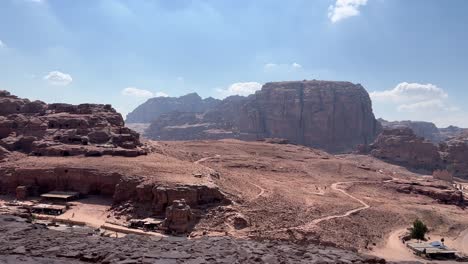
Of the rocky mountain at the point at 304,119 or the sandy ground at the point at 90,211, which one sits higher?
the rocky mountain at the point at 304,119

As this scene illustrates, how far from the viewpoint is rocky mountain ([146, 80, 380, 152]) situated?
427ft

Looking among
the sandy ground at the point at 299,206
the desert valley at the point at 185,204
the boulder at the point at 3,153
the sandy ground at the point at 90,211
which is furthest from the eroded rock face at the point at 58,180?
the boulder at the point at 3,153

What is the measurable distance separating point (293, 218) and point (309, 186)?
18573 millimetres

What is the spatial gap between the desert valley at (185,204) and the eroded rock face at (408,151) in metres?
27.2

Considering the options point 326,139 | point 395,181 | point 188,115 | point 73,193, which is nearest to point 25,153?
point 73,193

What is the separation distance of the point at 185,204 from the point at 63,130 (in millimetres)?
23977

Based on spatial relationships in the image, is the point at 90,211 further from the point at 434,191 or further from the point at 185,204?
the point at 434,191

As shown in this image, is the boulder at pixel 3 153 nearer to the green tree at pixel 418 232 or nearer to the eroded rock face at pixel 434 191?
the green tree at pixel 418 232

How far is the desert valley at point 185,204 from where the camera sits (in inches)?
340

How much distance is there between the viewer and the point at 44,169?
37406 mm

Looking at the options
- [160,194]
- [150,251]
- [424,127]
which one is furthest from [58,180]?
[424,127]

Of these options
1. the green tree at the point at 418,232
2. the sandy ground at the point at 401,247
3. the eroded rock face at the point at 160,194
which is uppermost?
the eroded rock face at the point at 160,194

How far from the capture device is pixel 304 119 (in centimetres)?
13300

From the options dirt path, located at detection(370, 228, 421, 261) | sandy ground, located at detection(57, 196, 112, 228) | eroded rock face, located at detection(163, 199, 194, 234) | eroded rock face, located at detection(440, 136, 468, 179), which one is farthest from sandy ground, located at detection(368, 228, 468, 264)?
eroded rock face, located at detection(440, 136, 468, 179)
